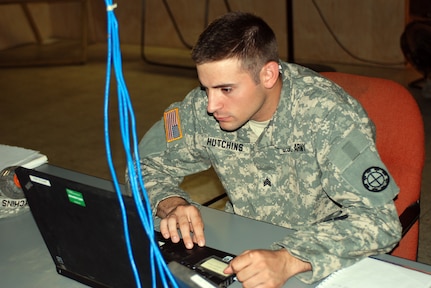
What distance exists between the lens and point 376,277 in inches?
52.6

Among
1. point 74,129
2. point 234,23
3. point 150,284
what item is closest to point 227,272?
point 150,284

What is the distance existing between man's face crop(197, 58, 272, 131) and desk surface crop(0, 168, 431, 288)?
0.23 m

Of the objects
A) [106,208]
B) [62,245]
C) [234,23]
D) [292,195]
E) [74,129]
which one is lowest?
[74,129]

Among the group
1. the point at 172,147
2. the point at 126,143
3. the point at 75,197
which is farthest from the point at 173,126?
the point at 126,143

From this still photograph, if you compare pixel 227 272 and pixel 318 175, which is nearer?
pixel 227 272

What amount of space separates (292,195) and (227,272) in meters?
0.49

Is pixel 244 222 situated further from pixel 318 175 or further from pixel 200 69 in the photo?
pixel 200 69

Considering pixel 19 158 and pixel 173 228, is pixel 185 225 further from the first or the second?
pixel 19 158

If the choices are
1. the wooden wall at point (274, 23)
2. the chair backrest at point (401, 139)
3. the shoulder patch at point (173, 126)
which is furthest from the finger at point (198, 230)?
the wooden wall at point (274, 23)

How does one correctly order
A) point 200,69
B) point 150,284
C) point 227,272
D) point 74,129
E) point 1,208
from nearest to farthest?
point 150,284 → point 227,272 → point 200,69 → point 1,208 → point 74,129

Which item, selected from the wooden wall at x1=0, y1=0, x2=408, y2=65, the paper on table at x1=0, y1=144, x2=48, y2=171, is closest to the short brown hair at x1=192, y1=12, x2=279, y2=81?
the paper on table at x1=0, y1=144, x2=48, y2=171

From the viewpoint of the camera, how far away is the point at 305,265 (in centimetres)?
136

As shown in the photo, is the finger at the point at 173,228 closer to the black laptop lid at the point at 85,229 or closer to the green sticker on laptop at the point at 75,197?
the black laptop lid at the point at 85,229

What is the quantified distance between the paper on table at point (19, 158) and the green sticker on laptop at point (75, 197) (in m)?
0.74
